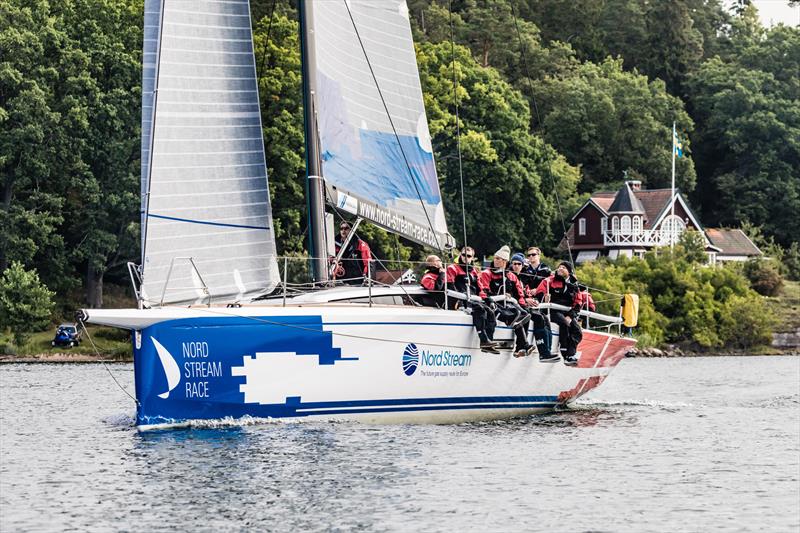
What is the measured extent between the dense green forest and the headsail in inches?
199

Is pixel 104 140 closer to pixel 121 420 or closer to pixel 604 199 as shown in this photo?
pixel 604 199

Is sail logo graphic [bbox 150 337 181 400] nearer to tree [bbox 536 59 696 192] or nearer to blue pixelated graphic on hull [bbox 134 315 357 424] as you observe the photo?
blue pixelated graphic on hull [bbox 134 315 357 424]

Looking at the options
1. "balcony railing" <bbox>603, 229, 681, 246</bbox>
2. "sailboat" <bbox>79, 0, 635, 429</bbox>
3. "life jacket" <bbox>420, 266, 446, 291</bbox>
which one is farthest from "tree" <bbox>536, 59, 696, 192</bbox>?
"life jacket" <bbox>420, 266, 446, 291</bbox>

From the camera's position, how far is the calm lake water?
1734cm

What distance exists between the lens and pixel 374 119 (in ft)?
86.9

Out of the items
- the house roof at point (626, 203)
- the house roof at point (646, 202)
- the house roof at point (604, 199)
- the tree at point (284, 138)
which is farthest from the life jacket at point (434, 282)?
the house roof at point (604, 199)

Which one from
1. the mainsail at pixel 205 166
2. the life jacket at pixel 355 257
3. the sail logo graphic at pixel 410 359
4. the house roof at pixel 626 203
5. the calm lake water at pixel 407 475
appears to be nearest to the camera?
the calm lake water at pixel 407 475

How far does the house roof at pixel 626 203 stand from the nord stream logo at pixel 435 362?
66.1 metres

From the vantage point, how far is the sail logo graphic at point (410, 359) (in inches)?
960

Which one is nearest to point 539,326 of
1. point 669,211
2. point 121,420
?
point 121,420

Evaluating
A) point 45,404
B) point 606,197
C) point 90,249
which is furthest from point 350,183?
point 606,197

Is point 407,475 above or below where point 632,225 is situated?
below

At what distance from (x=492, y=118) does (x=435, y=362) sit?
57238 mm

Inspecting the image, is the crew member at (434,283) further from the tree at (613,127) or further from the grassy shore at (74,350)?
the tree at (613,127)
